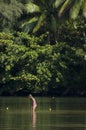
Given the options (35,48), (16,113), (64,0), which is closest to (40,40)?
(35,48)

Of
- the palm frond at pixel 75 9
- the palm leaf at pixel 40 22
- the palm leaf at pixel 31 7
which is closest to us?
the palm frond at pixel 75 9

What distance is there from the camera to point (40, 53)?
71.8 metres

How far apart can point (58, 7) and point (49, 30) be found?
13.8ft

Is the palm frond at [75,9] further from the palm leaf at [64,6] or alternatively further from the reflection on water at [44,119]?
the reflection on water at [44,119]

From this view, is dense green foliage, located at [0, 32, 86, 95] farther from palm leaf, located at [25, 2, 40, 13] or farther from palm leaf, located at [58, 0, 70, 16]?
palm leaf, located at [58, 0, 70, 16]

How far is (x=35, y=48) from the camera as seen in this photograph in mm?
72562

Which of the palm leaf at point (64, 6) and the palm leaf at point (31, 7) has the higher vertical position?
the palm leaf at point (31, 7)

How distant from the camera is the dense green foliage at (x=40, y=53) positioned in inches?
2793

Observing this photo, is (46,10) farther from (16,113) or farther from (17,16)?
(16,113)

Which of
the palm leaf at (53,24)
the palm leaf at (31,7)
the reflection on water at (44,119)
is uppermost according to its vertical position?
the palm leaf at (31,7)

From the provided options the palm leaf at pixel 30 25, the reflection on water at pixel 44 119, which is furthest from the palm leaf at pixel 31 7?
the reflection on water at pixel 44 119

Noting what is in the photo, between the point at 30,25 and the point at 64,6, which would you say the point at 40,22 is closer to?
the point at 30,25

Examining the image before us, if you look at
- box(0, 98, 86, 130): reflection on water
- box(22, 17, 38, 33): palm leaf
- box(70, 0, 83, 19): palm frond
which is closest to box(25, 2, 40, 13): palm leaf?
box(22, 17, 38, 33): palm leaf

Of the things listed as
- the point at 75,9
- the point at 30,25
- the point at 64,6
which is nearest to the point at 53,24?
the point at 30,25
